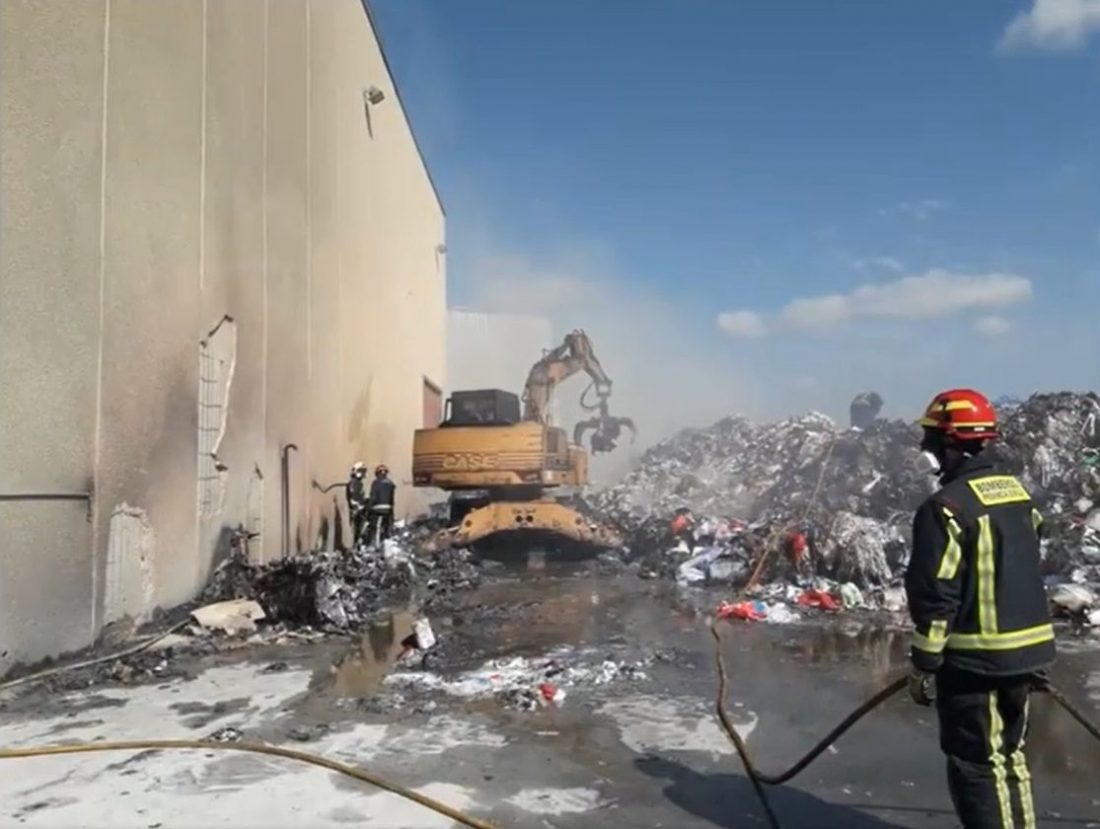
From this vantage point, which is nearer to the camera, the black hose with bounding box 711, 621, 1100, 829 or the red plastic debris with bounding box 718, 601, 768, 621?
the black hose with bounding box 711, 621, 1100, 829

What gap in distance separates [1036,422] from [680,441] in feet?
37.4

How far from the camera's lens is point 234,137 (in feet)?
31.9

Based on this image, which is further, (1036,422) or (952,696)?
(1036,422)

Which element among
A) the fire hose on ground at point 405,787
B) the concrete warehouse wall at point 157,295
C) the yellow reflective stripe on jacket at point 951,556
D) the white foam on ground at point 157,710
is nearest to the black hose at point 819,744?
the fire hose on ground at point 405,787

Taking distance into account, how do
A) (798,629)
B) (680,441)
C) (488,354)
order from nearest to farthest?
(798,629) → (680,441) → (488,354)

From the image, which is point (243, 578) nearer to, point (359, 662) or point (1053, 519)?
point (359, 662)

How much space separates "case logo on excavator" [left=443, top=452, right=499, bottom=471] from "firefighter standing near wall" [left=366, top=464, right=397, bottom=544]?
0.97 meters

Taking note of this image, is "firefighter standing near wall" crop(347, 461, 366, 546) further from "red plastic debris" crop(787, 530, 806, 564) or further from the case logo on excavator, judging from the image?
"red plastic debris" crop(787, 530, 806, 564)

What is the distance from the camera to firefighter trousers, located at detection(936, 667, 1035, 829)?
3102 mm

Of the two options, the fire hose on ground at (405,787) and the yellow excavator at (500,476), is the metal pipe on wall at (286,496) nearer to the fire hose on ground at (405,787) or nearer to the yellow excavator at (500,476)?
the yellow excavator at (500,476)

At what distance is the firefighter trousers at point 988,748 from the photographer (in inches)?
122

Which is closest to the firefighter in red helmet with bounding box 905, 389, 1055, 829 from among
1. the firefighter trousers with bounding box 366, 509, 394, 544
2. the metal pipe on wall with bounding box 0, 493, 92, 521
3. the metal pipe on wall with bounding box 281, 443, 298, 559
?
the metal pipe on wall with bounding box 0, 493, 92, 521

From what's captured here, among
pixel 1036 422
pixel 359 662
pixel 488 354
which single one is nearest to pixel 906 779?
pixel 359 662

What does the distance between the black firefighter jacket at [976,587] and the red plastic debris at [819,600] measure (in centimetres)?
648
